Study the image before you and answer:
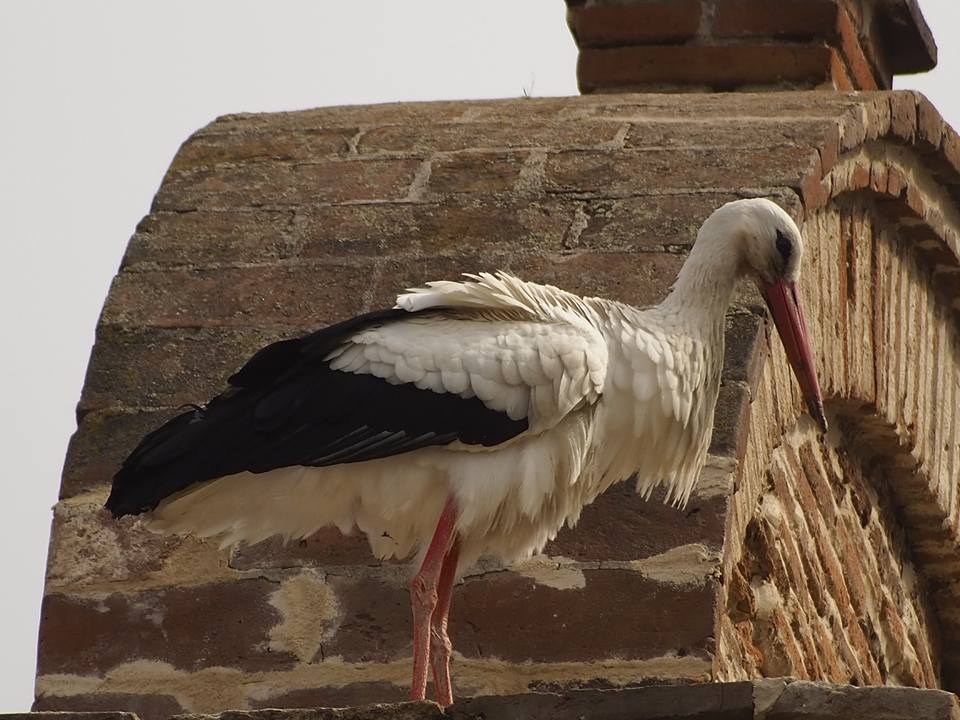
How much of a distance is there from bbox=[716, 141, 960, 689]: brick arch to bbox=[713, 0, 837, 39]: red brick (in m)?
0.94

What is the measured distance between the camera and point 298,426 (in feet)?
19.0

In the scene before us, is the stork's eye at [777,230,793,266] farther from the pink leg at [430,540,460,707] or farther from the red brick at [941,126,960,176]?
the red brick at [941,126,960,176]

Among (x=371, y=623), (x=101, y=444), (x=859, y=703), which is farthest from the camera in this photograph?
(x=101, y=444)

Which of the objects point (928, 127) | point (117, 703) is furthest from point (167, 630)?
point (928, 127)

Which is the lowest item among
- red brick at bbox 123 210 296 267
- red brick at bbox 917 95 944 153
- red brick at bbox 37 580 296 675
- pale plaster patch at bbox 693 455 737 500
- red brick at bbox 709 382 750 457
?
red brick at bbox 37 580 296 675

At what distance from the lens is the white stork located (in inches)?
228

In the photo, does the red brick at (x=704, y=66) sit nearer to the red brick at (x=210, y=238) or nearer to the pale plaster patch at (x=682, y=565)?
the red brick at (x=210, y=238)

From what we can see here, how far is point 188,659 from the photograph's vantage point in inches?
249

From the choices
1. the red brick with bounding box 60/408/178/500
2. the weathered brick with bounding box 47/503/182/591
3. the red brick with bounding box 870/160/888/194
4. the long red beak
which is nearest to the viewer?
the long red beak

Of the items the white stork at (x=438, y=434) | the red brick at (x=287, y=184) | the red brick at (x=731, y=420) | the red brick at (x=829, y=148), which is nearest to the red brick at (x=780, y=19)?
the red brick at (x=829, y=148)

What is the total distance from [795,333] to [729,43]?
9.26 feet

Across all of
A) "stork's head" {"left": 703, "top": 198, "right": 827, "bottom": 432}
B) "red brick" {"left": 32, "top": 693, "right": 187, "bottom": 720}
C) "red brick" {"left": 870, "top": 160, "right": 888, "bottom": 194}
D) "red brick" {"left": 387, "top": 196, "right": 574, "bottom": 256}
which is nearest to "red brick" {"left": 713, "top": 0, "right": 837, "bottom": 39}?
"red brick" {"left": 870, "top": 160, "right": 888, "bottom": 194}

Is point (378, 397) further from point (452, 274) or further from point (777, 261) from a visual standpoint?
point (777, 261)

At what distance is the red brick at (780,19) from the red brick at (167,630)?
3470mm
